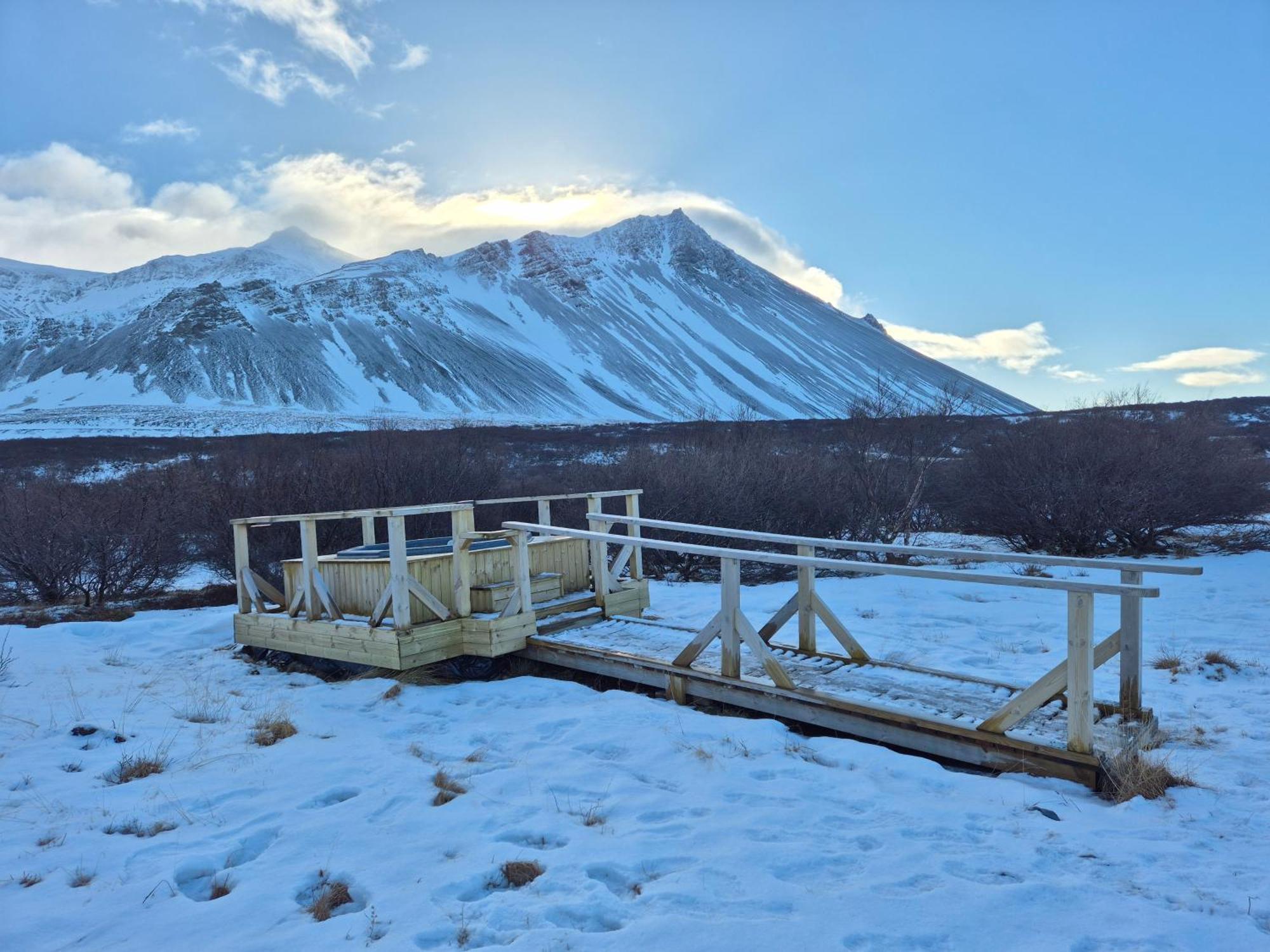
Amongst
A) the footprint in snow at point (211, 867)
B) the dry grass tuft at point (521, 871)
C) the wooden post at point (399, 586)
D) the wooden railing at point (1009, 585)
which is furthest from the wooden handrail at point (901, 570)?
the footprint in snow at point (211, 867)

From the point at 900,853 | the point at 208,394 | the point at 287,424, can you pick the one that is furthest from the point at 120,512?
the point at 208,394

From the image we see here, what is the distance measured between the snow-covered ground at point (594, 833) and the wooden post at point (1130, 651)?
0.97 feet

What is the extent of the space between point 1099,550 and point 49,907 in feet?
54.0

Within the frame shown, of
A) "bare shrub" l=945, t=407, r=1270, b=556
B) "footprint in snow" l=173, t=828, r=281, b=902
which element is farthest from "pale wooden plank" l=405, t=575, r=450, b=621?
"bare shrub" l=945, t=407, r=1270, b=556

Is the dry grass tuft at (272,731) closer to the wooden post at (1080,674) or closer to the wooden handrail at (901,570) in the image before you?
the wooden handrail at (901,570)

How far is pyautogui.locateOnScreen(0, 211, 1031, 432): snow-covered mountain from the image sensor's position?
87500 millimetres

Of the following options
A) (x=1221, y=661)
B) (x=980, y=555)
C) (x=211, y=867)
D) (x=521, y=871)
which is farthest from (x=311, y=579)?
(x=1221, y=661)

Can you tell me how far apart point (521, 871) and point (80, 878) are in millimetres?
1915

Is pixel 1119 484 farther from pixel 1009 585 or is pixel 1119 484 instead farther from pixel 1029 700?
pixel 1029 700

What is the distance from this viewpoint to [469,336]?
114000 millimetres

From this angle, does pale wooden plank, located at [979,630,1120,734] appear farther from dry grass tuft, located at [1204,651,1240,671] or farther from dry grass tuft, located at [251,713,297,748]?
dry grass tuft, located at [251,713,297,748]

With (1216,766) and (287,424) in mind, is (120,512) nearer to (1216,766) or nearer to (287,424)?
(1216,766)

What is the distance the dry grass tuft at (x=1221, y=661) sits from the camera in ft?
20.8

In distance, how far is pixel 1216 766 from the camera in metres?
4.28
